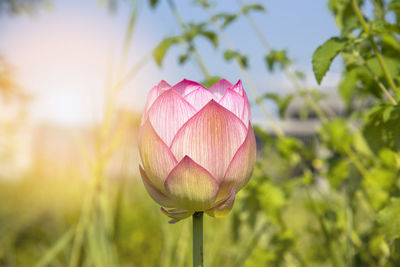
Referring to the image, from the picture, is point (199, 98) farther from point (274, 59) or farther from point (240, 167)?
point (274, 59)

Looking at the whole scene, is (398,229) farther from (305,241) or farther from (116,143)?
(305,241)

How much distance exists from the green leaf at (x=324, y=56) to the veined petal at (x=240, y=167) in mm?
188

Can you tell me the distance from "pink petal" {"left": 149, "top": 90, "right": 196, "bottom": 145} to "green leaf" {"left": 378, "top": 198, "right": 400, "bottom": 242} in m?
0.30

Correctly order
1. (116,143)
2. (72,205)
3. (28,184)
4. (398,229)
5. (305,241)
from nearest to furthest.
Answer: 1. (398,229)
2. (116,143)
3. (305,241)
4. (72,205)
5. (28,184)

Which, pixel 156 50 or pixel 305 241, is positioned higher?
pixel 156 50

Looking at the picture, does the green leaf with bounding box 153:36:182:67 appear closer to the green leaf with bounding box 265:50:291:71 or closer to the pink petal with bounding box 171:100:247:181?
the green leaf with bounding box 265:50:291:71

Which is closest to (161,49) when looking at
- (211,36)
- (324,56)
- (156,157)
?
(211,36)

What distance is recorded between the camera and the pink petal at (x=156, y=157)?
318mm

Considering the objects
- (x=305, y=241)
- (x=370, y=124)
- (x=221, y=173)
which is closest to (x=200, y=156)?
(x=221, y=173)

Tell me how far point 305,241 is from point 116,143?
4.39 ft

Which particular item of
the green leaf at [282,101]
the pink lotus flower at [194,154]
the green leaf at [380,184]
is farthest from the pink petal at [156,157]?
the green leaf at [282,101]

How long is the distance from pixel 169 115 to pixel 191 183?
7cm

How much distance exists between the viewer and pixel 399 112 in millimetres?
460

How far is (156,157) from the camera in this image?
32 centimetres
